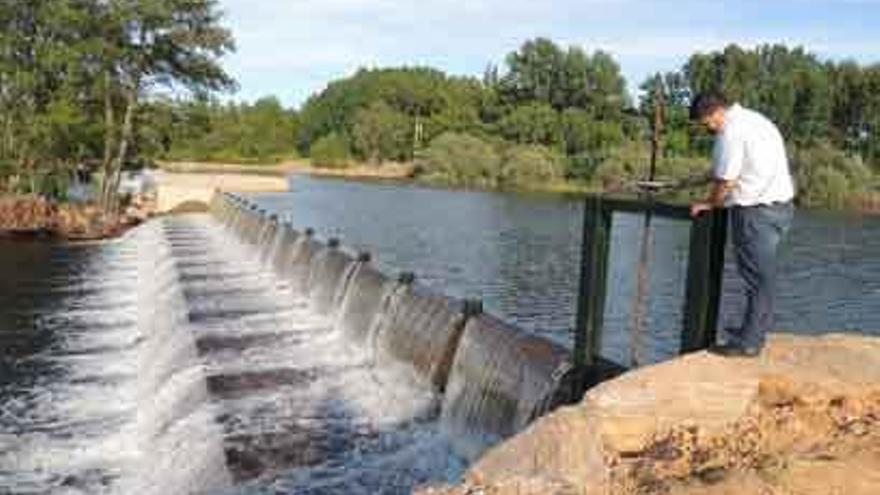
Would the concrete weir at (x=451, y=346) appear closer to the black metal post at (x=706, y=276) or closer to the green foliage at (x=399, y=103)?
the black metal post at (x=706, y=276)

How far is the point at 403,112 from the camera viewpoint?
152000 mm

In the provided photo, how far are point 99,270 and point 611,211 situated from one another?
24.8 metres

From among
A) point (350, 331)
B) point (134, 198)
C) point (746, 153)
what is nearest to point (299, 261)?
point (350, 331)

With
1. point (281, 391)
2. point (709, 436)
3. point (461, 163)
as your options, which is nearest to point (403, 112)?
point (461, 163)

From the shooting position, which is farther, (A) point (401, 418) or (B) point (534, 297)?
(B) point (534, 297)

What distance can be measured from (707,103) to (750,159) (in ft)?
1.64

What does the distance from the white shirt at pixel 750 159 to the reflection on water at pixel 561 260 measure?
12.2 m

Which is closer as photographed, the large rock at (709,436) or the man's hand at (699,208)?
the large rock at (709,436)

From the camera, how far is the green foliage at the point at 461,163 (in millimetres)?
102625

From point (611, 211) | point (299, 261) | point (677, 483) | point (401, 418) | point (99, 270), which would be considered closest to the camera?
point (677, 483)

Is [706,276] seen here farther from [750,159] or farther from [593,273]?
[593,273]

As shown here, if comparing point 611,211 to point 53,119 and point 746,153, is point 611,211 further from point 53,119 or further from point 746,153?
point 53,119

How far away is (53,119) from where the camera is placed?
44062 mm

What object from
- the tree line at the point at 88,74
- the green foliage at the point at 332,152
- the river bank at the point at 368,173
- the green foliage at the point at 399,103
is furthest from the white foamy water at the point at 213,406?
the green foliage at the point at 399,103
